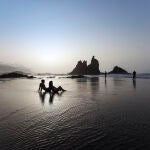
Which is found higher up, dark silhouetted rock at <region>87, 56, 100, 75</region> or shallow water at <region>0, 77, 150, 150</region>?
dark silhouetted rock at <region>87, 56, 100, 75</region>

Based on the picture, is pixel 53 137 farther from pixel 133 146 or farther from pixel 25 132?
pixel 133 146

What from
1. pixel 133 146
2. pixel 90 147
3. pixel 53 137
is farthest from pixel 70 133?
pixel 133 146

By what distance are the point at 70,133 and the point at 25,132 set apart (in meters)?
1.91

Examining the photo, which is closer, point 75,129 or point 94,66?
point 75,129

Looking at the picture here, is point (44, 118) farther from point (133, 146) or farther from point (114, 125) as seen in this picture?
point (133, 146)

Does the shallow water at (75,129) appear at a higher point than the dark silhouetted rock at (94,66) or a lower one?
lower

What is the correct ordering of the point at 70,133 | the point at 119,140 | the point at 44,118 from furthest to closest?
the point at 44,118, the point at 70,133, the point at 119,140

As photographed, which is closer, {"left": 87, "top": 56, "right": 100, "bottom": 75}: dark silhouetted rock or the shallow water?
the shallow water

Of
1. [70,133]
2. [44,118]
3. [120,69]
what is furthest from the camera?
[120,69]

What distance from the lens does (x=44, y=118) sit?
13172mm

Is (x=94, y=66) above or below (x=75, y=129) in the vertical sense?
above

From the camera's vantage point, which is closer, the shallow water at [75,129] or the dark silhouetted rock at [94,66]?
the shallow water at [75,129]

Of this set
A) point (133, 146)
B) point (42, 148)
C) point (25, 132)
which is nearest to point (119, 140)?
point (133, 146)

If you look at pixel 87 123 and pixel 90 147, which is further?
pixel 87 123
